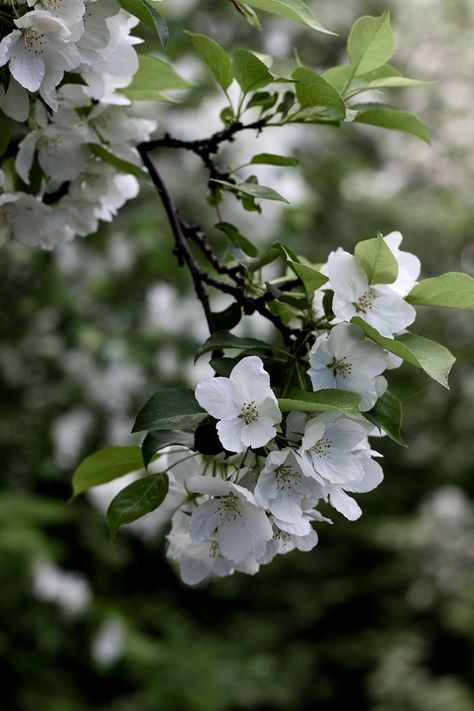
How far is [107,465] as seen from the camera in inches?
37.2

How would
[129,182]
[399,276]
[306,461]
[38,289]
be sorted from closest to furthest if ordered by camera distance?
[306,461]
[399,276]
[129,182]
[38,289]

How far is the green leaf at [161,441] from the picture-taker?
2.55ft

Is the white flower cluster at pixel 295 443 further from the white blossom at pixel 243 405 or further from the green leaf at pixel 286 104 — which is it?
the green leaf at pixel 286 104

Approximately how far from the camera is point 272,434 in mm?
737

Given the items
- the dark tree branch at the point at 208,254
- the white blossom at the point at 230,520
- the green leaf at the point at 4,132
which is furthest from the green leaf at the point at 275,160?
the white blossom at the point at 230,520

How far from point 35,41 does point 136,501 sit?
384mm

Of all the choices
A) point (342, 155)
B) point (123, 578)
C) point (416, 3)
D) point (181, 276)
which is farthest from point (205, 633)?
point (416, 3)

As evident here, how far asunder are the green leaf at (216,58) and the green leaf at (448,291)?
30cm

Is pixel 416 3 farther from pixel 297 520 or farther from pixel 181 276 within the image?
pixel 297 520

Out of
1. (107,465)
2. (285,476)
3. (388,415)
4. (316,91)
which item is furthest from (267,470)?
(316,91)

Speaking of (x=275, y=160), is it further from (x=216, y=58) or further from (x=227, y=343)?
(x=227, y=343)

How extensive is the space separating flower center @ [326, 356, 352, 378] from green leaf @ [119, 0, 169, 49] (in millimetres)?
289

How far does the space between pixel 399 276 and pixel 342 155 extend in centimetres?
469

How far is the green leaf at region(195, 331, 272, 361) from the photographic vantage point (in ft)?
2.66
